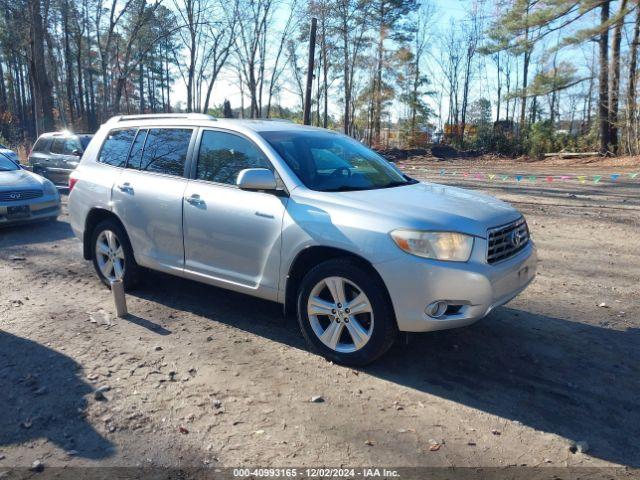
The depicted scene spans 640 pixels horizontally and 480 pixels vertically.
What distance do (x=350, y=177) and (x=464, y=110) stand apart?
4611 cm

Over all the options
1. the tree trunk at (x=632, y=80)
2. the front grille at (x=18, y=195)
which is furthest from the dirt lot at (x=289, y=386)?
the tree trunk at (x=632, y=80)

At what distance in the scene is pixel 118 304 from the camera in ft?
15.8

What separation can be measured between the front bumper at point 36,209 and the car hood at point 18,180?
29cm

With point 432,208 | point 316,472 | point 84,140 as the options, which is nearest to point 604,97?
point 84,140

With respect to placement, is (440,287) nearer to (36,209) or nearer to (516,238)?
(516,238)

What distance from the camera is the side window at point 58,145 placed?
13.4 metres

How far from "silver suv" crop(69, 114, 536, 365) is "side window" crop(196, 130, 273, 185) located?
12 millimetres

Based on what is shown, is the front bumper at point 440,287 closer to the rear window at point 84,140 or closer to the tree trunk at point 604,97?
the rear window at point 84,140

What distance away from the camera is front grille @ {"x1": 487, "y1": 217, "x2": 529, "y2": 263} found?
12.0ft

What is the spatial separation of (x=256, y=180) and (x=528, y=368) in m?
2.46

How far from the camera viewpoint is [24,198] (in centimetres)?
905

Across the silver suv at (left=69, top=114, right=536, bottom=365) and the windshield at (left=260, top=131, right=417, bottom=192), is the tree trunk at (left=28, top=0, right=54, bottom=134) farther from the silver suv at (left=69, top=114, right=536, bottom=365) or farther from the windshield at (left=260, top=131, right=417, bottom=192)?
the windshield at (left=260, top=131, right=417, bottom=192)

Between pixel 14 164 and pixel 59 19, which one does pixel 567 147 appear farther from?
pixel 59 19

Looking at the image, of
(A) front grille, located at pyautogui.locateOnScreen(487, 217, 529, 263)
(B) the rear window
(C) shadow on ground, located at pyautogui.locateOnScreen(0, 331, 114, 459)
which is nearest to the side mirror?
(A) front grille, located at pyautogui.locateOnScreen(487, 217, 529, 263)
